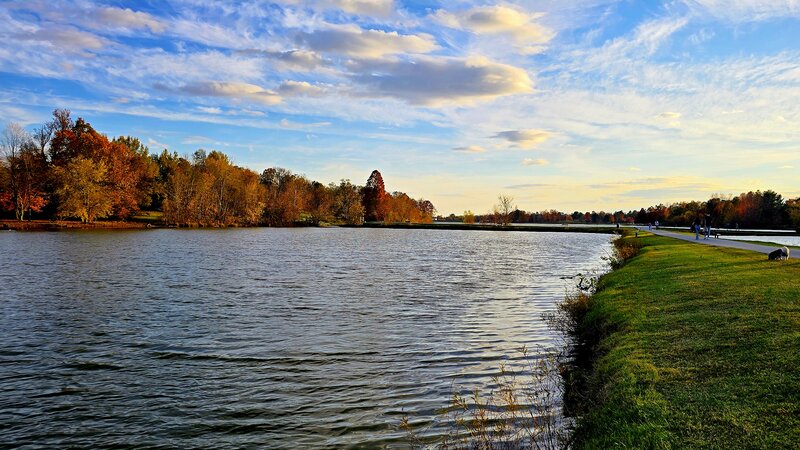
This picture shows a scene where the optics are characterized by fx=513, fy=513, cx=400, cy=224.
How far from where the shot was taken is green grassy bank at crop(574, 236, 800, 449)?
257 inches

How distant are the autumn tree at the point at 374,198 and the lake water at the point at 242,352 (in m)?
139

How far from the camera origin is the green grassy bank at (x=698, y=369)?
6.53 m

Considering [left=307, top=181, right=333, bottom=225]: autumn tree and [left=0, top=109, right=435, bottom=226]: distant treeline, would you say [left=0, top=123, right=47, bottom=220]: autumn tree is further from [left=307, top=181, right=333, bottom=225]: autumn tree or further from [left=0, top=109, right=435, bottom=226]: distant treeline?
[left=307, top=181, right=333, bottom=225]: autumn tree

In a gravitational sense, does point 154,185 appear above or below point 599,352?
above

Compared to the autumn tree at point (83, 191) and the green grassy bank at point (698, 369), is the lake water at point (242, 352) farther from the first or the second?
the autumn tree at point (83, 191)

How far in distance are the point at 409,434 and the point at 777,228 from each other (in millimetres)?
125000

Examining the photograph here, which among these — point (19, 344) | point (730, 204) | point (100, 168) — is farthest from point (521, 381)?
point (730, 204)

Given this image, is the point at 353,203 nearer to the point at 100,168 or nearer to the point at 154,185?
the point at 154,185

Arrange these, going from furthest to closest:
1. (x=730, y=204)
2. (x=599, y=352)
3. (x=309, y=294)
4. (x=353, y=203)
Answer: (x=353, y=203) → (x=730, y=204) → (x=309, y=294) → (x=599, y=352)

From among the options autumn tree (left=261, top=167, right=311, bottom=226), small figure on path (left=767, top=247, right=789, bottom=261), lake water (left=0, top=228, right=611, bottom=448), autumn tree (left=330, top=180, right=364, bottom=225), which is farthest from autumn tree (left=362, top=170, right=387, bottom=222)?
small figure on path (left=767, top=247, right=789, bottom=261)

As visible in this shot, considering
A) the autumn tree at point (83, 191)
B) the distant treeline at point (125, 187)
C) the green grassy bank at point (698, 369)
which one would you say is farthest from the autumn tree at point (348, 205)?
the green grassy bank at point (698, 369)

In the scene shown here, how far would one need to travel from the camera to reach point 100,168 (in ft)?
281

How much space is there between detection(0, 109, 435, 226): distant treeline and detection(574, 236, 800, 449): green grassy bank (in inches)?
3512

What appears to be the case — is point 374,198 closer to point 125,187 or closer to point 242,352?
point 125,187
